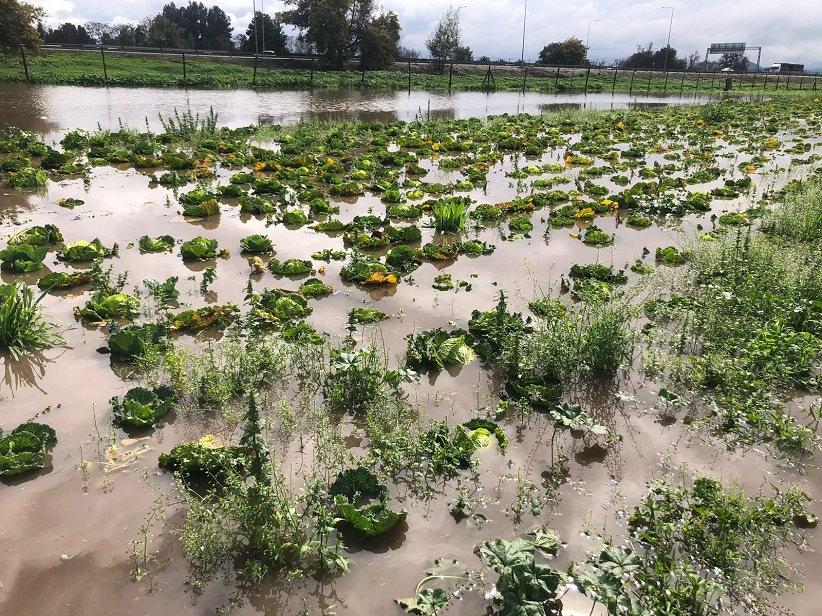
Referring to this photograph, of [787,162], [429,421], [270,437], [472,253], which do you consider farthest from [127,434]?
[787,162]

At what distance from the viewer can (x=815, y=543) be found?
3.30 metres

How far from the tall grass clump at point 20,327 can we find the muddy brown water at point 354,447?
13 cm

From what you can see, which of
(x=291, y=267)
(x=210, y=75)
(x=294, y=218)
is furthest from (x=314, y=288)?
(x=210, y=75)

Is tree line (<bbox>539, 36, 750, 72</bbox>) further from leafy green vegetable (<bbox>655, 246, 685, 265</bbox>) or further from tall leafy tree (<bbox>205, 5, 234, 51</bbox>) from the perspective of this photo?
leafy green vegetable (<bbox>655, 246, 685, 265</bbox>)

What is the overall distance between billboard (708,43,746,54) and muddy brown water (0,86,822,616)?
109 meters

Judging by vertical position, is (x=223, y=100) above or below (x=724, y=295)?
above

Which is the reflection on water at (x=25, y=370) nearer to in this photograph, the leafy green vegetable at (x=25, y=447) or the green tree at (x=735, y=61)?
the leafy green vegetable at (x=25, y=447)

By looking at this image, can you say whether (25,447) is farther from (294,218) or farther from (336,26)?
(336,26)

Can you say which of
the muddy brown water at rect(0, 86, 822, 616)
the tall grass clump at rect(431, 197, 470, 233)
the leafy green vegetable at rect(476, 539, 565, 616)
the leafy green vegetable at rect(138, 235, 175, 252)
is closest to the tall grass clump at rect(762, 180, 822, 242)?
the muddy brown water at rect(0, 86, 822, 616)

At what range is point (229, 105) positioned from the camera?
25.1 m

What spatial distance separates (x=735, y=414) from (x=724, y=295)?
68.7 inches

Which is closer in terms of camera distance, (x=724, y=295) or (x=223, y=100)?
(x=724, y=295)

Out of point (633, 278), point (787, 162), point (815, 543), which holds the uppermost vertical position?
point (787, 162)

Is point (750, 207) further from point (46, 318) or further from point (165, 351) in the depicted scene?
point (46, 318)
